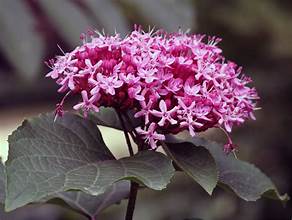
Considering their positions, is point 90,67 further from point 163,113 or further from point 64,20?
point 64,20

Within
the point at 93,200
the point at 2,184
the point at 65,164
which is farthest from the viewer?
the point at 93,200

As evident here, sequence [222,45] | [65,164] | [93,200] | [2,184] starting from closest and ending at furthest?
[65,164] < [2,184] < [93,200] < [222,45]

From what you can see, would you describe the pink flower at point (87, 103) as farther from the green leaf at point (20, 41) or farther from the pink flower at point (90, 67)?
the green leaf at point (20, 41)

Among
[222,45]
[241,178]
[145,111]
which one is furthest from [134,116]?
[222,45]

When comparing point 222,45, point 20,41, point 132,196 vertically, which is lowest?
point 132,196

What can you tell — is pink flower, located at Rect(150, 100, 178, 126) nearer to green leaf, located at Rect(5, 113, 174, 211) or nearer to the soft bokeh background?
green leaf, located at Rect(5, 113, 174, 211)

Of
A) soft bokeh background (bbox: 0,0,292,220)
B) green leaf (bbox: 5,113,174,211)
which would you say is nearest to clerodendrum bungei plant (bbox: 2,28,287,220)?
green leaf (bbox: 5,113,174,211)

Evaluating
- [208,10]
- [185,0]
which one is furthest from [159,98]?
[208,10]
